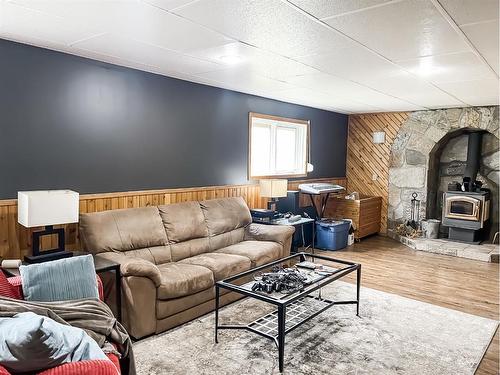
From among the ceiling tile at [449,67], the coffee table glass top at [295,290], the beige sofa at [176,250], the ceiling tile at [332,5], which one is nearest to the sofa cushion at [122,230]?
the beige sofa at [176,250]

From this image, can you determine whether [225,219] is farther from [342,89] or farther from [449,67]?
[449,67]

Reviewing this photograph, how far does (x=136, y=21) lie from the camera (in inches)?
101

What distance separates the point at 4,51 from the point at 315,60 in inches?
102

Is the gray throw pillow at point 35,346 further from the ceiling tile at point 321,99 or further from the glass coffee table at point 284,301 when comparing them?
the ceiling tile at point 321,99

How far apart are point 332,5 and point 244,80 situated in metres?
2.29

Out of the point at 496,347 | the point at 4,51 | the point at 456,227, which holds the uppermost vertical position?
the point at 4,51

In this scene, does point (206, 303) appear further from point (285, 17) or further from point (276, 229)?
point (285, 17)

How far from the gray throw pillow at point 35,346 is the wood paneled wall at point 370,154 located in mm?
6587

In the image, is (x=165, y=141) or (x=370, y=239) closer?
(x=165, y=141)

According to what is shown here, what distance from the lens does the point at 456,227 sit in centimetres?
650

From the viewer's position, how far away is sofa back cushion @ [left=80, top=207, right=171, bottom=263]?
11.2 feet

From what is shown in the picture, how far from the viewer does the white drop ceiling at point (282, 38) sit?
230cm

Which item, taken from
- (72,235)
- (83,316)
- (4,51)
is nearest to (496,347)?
(83,316)

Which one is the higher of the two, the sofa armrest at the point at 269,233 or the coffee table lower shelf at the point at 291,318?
the sofa armrest at the point at 269,233
